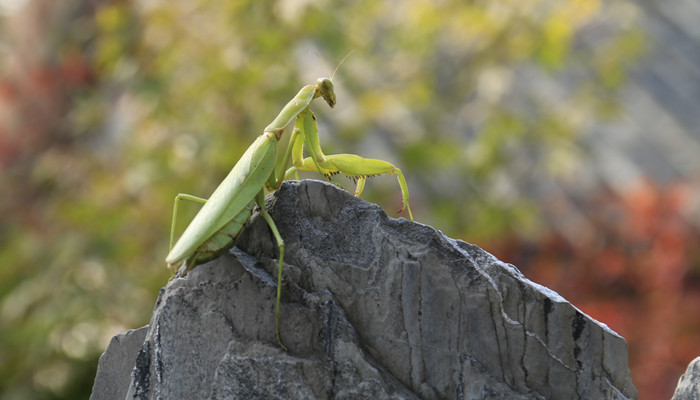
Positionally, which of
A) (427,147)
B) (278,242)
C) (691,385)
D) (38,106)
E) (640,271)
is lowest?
(691,385)

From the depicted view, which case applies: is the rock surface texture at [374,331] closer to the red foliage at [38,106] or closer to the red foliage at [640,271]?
the red foliage at [640,271]

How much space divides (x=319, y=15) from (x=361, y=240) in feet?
8.58

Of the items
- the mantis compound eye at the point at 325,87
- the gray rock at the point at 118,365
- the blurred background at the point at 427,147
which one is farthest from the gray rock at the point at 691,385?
the blurred background at the point at 427,147

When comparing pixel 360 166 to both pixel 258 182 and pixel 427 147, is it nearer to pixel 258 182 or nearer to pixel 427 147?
pixel 258 182

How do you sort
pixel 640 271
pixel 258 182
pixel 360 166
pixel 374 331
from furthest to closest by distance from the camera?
pixel 640 271, pixel 360 166, pixel 258 182, pixel 374 331

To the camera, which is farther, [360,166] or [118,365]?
[360,166]

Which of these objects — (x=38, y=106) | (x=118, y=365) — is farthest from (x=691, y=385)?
(x=38, y=106)

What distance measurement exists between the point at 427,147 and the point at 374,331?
2.78 m

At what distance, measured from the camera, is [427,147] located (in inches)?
165

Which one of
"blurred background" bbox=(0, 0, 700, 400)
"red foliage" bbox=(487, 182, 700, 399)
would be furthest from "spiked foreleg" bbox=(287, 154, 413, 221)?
"red foliage" bbox=(487, 182, 700, 399)

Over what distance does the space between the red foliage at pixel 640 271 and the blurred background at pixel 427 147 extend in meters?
0.01

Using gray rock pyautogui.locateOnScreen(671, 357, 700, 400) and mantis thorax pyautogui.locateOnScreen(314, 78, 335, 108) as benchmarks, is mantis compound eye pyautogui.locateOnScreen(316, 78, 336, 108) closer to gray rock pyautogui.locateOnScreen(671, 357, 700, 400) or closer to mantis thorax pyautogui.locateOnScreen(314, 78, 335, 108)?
mantis thorax pyautogui.locateOnScreen(314, 78, 335, 108)

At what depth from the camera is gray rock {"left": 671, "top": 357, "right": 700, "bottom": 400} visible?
5.07 feet

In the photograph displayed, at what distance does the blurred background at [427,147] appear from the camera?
3951 mm
